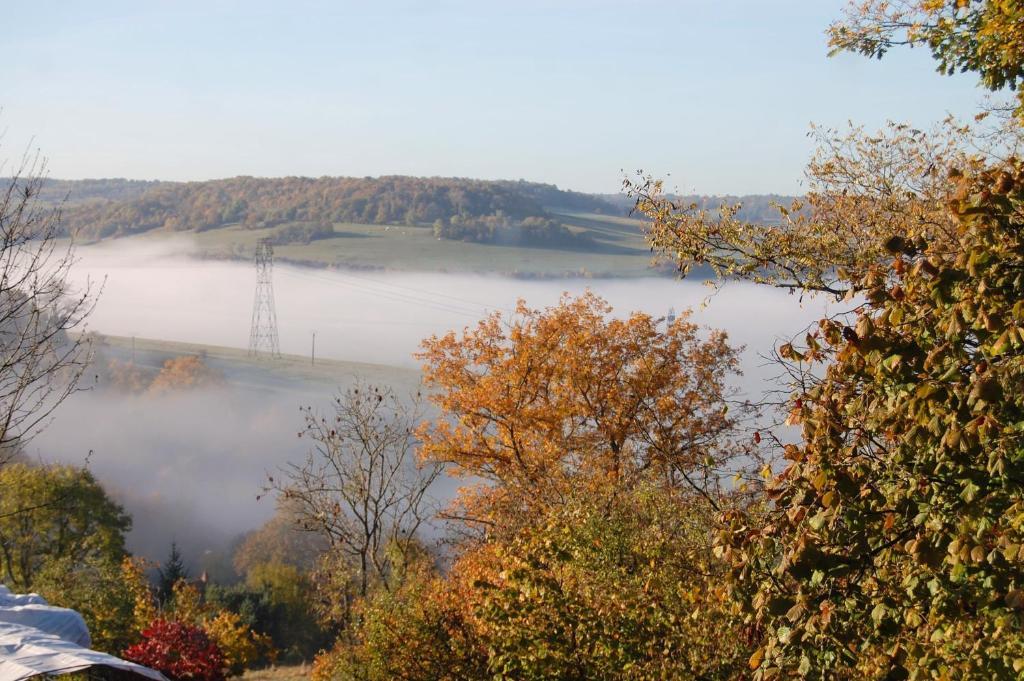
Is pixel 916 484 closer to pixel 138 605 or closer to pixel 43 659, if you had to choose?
pixel 43 659

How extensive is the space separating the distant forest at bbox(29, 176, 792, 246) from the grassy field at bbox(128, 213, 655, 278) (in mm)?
1534

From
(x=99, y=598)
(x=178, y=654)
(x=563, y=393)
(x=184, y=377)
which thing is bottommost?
(x=184, y=377)

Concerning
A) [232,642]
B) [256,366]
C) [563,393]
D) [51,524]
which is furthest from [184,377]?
[563,393]

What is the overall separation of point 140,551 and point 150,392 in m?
39.9

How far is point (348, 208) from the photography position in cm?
15312

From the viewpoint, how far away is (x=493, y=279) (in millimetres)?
141125

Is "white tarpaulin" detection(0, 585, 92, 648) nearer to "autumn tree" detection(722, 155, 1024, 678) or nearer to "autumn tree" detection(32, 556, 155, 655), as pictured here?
"autumn tree" detection(32, 556, 155, 655)

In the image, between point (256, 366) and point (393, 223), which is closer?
point (256, 366)

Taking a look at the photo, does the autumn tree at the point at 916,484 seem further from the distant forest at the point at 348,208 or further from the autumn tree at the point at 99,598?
the distant forest at the point at 348,208

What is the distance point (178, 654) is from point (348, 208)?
13696 cm

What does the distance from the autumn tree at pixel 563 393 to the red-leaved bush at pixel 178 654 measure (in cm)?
639

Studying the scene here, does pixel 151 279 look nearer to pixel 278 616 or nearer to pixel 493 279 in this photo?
pixel 493 279

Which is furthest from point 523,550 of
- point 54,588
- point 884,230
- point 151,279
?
point 151,279

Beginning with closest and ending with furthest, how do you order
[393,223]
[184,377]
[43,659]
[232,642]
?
1. [43,659]
2. [232,642]
3. [184,377]
4. [393,223]
